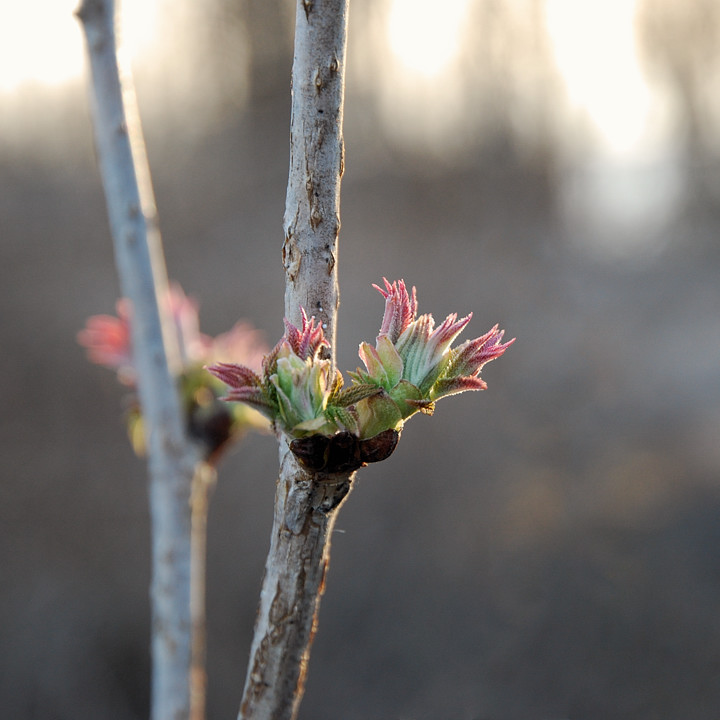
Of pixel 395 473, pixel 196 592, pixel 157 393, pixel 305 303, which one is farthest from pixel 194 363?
pixel 395 473

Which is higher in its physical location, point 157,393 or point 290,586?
point 157,393

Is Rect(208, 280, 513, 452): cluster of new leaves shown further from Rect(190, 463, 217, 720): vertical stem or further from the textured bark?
Rect(190, 463, 217, 720): vertical stem

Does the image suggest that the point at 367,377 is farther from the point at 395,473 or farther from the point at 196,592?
the point at 395,473

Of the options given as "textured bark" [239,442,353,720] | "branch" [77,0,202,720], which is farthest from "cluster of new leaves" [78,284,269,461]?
"textured bark" [239,442,353,720]

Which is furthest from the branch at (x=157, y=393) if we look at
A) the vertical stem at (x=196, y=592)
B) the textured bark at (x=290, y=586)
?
the textured bark at (x=290, y=586)

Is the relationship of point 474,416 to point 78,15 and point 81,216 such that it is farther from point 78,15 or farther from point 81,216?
point 78,15

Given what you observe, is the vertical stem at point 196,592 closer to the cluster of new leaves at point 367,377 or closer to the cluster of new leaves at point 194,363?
the cluster of new leaves at point 194,363

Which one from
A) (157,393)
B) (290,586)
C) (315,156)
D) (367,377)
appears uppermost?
(157,393)
